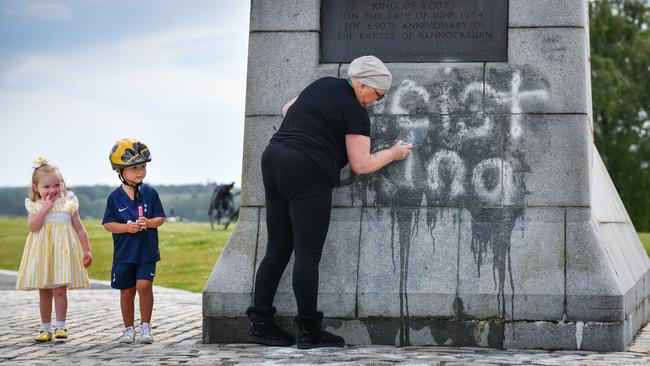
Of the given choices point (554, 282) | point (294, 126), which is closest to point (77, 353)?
point (294, 126)

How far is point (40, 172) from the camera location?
7891mm

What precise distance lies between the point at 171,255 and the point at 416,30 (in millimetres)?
14945

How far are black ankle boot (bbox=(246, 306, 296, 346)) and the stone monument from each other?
10.7 inches

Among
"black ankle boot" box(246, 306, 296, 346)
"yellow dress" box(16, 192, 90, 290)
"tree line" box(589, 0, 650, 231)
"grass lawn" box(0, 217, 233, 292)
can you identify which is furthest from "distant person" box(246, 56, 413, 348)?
"tree line" box(589, 0, 650, 231)

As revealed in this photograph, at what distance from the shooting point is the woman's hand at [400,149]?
7.27m

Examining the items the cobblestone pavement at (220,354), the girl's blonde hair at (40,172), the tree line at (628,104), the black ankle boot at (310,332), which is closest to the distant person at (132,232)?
the cobblestone pavement at (220,354)

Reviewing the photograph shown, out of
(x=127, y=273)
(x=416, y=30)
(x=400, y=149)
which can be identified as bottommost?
(x=127, y=273)

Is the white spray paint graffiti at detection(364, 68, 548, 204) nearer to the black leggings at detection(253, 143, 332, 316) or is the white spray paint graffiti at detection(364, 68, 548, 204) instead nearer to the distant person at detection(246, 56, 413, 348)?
the distant person at detection(246, 56, 413, 348)

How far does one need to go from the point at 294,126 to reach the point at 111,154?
1.48m

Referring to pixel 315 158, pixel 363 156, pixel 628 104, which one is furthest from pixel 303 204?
pixel 628 104

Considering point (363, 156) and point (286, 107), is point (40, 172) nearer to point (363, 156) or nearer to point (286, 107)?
point (286, 107)

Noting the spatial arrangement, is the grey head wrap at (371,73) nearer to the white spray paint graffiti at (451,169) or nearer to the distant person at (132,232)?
the white spray paint graffiti at (451,169)

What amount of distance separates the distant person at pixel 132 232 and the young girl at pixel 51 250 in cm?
46

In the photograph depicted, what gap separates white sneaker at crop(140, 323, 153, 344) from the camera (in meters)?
7.48
